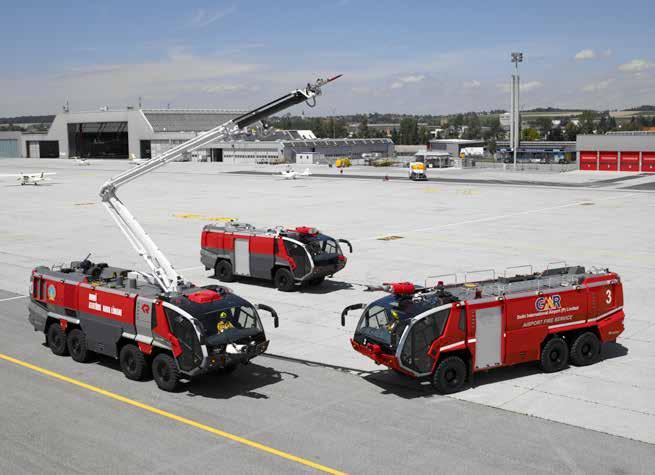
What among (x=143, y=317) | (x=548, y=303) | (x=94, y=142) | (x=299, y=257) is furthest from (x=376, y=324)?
(x=94, y=142)

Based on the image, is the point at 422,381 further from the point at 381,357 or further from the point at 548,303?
the point at 548,303

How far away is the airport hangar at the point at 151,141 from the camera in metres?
133

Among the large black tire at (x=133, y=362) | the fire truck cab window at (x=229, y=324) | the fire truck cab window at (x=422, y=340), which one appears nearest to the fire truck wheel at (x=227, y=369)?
the fire truck cab window at (x=229, y=324)

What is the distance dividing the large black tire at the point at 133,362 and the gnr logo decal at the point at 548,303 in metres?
9.51

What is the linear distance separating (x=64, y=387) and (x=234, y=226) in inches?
510

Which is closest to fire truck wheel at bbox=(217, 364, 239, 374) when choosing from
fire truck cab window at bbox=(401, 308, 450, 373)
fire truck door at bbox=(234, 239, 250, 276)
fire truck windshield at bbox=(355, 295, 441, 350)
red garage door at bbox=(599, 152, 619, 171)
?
fire truck windshield at bbox=(355, 295, 441, 350)

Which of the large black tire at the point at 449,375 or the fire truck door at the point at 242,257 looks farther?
the fire truck door at the point at 242,257

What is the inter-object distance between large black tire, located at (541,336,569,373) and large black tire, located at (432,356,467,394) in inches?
95.4

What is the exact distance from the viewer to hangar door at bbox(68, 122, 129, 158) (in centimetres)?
15938

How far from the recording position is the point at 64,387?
17.2 metres

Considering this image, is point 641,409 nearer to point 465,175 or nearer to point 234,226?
point 234,226

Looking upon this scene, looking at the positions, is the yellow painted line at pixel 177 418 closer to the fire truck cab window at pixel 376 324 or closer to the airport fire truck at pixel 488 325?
the airport fire truck at pixel 488 325

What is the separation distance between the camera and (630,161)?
97.6 m

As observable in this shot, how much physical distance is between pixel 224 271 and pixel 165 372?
12690 millimetres
